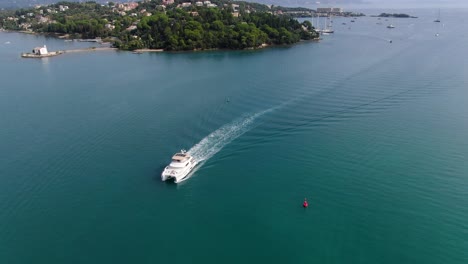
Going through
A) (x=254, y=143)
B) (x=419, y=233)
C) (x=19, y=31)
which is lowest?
(x=419, y=233)

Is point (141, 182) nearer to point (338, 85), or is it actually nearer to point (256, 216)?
point (256, 216)

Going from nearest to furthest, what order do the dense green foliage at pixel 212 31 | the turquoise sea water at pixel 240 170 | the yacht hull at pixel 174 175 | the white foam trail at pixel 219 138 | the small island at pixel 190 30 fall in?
1. the turquoise sea water at pixel 240 170
2. the yacht hull at pixel 174 175
3. the white foam trail at pixel 219 138
4. the dense green foliage at pixel 212 31
5. the small island at pixel 190 30

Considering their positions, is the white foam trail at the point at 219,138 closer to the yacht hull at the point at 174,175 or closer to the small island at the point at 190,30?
the yacht hull at the point at 174,175

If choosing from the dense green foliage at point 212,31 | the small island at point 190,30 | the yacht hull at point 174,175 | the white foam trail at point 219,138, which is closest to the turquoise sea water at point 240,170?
the white foam trail at point 219,138

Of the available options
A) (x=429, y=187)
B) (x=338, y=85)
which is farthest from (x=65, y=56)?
(x=429, y=187)

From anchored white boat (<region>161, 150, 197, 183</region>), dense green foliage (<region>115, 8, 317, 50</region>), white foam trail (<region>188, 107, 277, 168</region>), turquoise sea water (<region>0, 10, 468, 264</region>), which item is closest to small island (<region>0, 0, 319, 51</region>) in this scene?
dense green foliage (<region>115, 8, 317, 50</region>)

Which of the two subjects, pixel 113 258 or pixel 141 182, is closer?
pixel 113 258
